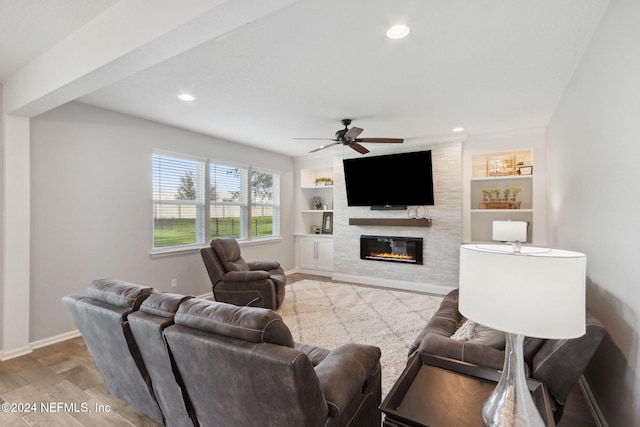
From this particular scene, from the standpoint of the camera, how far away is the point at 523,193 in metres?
4.87

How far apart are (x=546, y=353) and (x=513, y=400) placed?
70 cm

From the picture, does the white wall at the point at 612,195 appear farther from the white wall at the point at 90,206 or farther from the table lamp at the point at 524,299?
the white wall at the point at 90,206

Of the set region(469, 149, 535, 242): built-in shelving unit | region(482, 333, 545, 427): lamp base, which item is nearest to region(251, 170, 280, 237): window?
region(469, 149, 535, 242): built-in shelving unit

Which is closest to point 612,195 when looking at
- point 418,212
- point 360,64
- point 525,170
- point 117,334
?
point 360,64

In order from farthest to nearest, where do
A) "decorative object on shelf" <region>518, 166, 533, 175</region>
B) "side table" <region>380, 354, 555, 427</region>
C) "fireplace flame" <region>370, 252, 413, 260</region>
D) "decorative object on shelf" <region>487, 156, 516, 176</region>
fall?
"fireplace flame" <region>370, 252, 413, 260</region>, "decorative object on shelf" <region>487, 156, 516, 176</region>, "decorative object on shelf" <region>518, 166, 533, 175</region>, "side table" <region>380, 354, 555, 427</region>

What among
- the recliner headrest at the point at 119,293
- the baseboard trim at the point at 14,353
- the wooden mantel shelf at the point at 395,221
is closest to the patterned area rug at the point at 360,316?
the wooden mantel shelf at the point at 395,221

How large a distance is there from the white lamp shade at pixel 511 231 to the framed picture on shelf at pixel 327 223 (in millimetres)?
3480

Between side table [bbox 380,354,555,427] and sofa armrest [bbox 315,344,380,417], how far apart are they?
172 mm

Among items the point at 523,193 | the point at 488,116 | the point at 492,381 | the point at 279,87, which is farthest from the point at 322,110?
the point at 523,193

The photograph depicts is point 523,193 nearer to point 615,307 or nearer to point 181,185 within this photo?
point 615,307

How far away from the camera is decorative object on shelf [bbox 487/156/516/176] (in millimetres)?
4848

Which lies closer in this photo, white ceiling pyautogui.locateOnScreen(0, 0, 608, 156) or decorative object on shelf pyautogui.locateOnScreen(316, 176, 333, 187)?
white ceiling pyautogui.locateOnScreen(0, 0, 608, 156)

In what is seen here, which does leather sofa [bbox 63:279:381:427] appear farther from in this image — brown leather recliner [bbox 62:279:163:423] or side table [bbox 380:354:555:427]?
side table [bbox 380:354:555:427]

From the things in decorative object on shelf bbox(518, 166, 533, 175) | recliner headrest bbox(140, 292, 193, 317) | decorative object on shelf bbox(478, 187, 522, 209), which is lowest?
recliner headrest bbox(140, 292, 193, 317)
